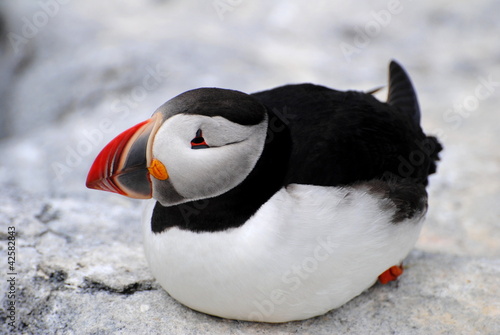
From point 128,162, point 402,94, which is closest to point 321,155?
point 128,162

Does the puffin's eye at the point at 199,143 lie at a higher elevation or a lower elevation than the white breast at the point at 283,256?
higher

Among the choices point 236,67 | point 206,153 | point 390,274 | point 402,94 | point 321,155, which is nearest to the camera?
point 206,153

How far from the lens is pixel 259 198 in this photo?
8.14 ft

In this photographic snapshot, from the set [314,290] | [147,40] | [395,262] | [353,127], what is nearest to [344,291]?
[314,290]

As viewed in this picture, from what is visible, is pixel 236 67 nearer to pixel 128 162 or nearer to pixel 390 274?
pixel 390 274

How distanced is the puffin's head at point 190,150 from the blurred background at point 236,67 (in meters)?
2.17

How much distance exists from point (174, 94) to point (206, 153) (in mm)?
3601

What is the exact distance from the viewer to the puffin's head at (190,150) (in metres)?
2.33

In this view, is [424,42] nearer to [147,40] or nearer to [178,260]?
[147,40]

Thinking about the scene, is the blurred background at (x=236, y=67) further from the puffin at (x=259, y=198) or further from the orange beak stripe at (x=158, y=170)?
the orange beak stripe at (x=158, y=170)

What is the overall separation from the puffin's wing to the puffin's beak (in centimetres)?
180

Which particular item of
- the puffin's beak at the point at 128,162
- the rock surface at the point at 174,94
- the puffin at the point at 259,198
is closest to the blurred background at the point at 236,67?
the rock surface at the point at 174,94

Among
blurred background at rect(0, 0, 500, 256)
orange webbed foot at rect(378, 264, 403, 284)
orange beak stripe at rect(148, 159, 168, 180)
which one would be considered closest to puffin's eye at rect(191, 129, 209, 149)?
orange beak stripe at rect(148, 159, 168, 180)

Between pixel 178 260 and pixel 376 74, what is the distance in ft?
16.5
